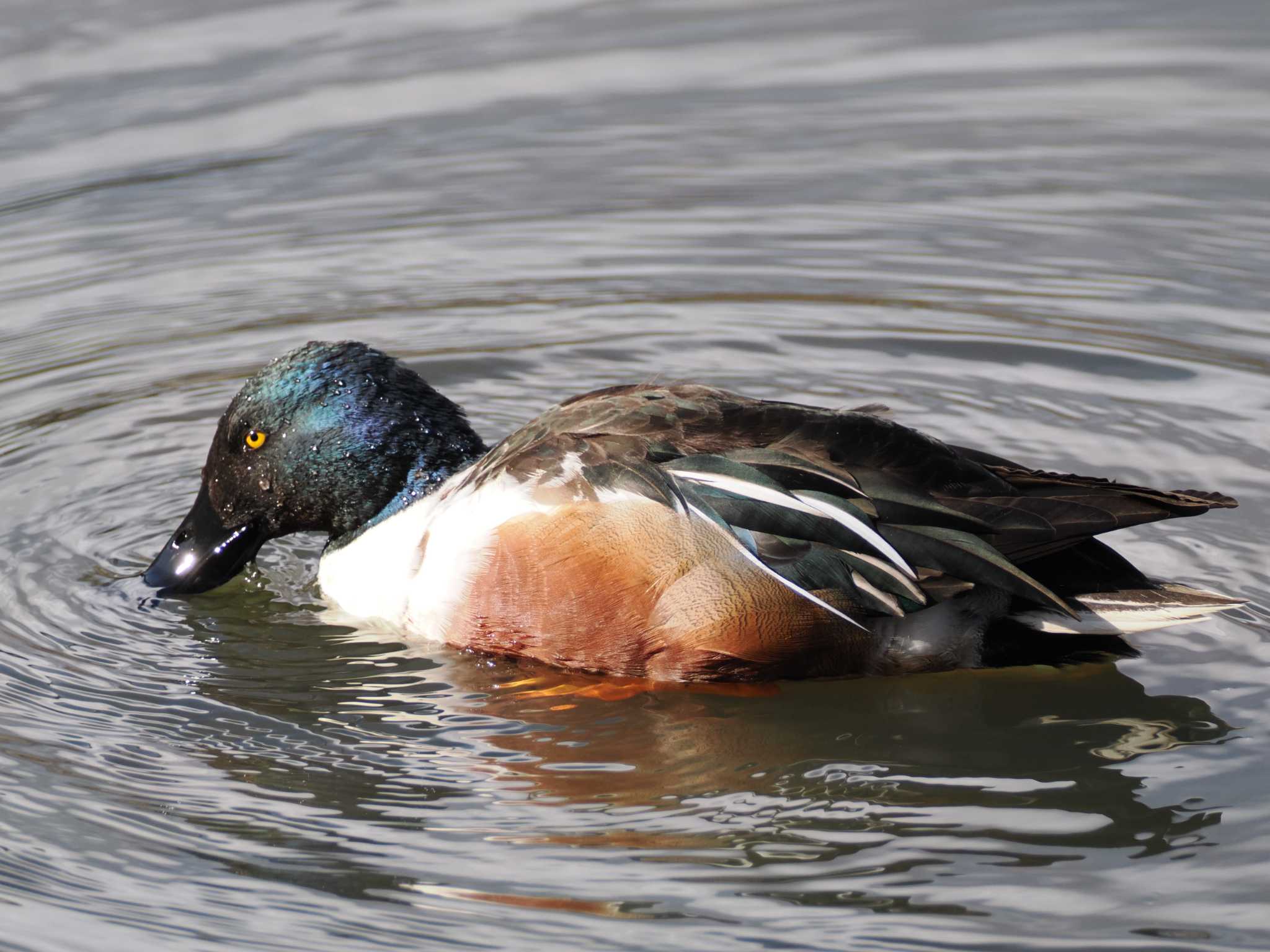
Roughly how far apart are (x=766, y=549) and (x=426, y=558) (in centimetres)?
128

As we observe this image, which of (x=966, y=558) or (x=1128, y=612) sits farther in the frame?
(x=1128, y=612)

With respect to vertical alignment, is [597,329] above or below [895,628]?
above

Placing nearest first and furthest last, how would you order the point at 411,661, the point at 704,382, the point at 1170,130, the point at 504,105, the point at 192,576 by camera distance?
1. the point at 411,661
2. the point at 192,576
3. the point at 704,382
4. the point at 1170,130
5. the point at 504,105

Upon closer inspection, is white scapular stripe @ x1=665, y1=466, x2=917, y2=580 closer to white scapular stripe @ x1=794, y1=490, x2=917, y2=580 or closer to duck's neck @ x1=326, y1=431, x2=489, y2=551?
white scapular stripe @ x1=794, y1=490, x2=917, y2=580

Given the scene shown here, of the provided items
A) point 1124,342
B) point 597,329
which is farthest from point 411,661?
point 1124,342

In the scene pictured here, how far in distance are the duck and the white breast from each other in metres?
0.01

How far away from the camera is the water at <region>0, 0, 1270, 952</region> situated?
187 inches

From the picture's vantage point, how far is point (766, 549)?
18.0 feet

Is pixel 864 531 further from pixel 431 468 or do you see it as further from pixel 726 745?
pixel 431 468

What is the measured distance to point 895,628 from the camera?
5.62m

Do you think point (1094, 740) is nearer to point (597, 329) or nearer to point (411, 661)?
point (411, 661)

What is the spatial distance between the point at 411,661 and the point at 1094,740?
7.32 feet

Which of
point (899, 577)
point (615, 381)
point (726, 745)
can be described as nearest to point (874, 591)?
point (899, 577)

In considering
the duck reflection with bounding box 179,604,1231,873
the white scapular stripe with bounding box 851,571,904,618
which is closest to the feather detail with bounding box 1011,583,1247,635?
the duck reflection with bounding box 179,604,1231,873
